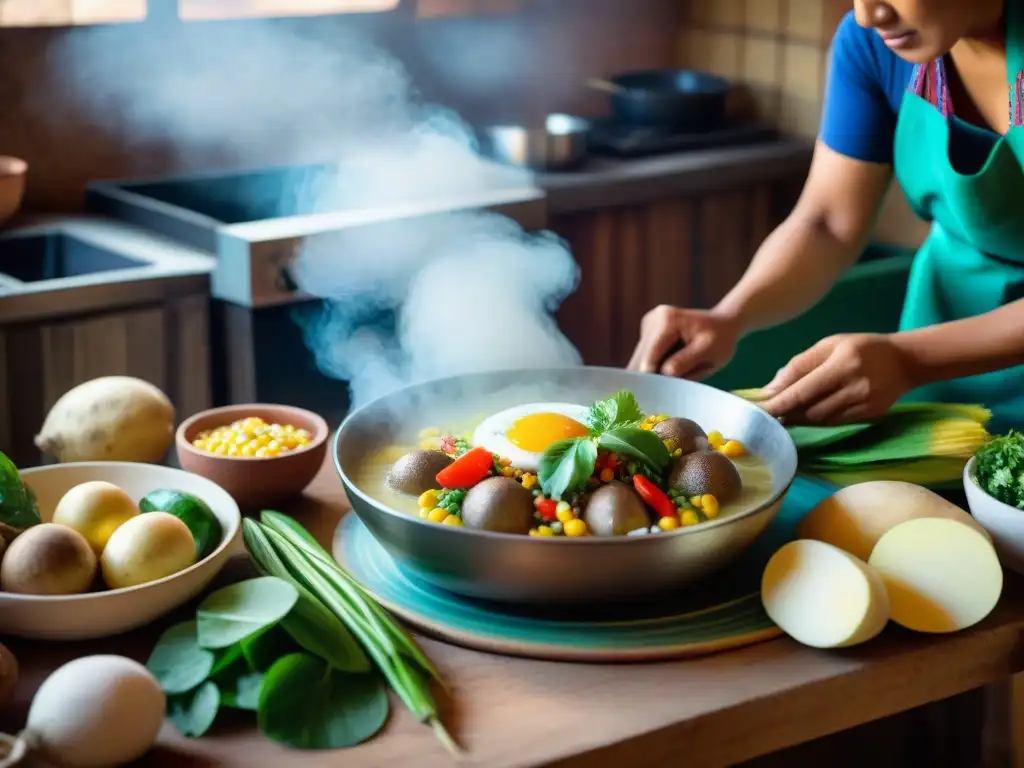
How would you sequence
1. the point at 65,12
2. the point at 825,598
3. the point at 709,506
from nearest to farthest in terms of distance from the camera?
the point at 825,598 → the point at 709,506 → the point at 65,12

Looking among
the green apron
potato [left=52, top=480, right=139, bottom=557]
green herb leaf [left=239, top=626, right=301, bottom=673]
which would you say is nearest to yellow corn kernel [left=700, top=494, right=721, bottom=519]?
green herb leaf [left=239, top=626, right=301, bottom=673]

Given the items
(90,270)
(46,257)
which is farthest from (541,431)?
(46,257)

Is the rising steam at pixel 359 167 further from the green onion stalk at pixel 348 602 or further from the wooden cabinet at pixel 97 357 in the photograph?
the green onion stalk at pixel 348 602

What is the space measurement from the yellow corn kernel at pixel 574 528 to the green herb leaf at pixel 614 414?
17cm

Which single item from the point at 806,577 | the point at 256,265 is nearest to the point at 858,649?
the point at 806,577

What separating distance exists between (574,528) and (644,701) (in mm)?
191

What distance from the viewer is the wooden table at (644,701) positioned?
113cm

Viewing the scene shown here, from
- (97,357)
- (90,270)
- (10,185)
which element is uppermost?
(10,185)

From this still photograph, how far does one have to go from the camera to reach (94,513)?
1362 mm

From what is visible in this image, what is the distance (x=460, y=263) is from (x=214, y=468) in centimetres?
158

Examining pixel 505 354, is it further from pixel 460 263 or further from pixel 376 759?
pixel 376 759

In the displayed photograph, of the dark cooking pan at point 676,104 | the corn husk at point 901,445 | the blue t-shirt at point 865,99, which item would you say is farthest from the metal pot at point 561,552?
the dark cooking pan at point 676,104

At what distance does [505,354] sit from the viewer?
8.21 feet

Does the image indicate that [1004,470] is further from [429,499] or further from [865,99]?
[865,99]
